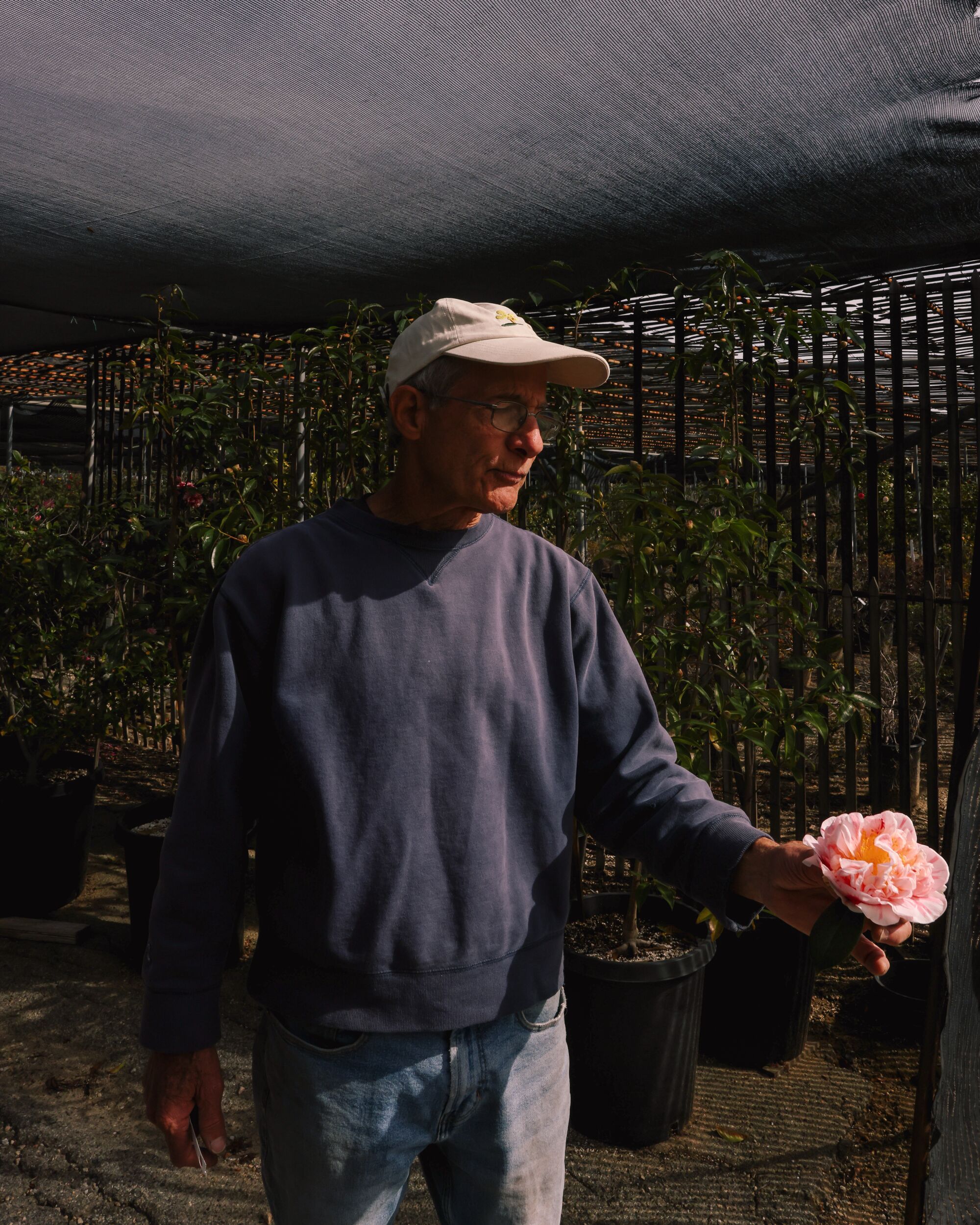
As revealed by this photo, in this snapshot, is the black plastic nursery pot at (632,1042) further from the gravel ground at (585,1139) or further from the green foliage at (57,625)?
the green foliage at (57,625)

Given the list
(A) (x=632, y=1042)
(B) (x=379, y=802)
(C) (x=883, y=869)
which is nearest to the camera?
(C) (x=883, y=869)

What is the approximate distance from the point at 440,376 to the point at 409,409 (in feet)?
0.23

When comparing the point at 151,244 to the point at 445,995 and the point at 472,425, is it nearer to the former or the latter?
the point at 472,425

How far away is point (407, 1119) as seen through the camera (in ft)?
4.24

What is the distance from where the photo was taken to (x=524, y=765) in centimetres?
138

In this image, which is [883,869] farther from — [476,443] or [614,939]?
[614,939]

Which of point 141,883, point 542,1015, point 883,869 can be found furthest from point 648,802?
point 141,883

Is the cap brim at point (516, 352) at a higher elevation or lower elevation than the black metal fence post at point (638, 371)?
lower

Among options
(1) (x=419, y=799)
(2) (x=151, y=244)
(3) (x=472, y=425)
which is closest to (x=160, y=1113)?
(1) (x=419, y=799)

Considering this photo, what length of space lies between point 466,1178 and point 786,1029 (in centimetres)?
215

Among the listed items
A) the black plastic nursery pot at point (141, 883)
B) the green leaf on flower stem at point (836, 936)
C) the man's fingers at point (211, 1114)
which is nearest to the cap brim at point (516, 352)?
the green leaf on flower stem at point (836, 936)

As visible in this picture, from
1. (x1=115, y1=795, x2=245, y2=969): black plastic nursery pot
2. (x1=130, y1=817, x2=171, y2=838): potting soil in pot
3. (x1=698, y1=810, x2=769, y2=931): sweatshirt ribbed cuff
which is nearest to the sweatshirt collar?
(x1=698, y1=810, x2=769, y2=931): sweatshirt ribbed cuff

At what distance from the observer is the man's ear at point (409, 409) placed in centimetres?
144

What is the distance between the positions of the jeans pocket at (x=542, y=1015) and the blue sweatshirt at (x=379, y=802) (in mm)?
26
